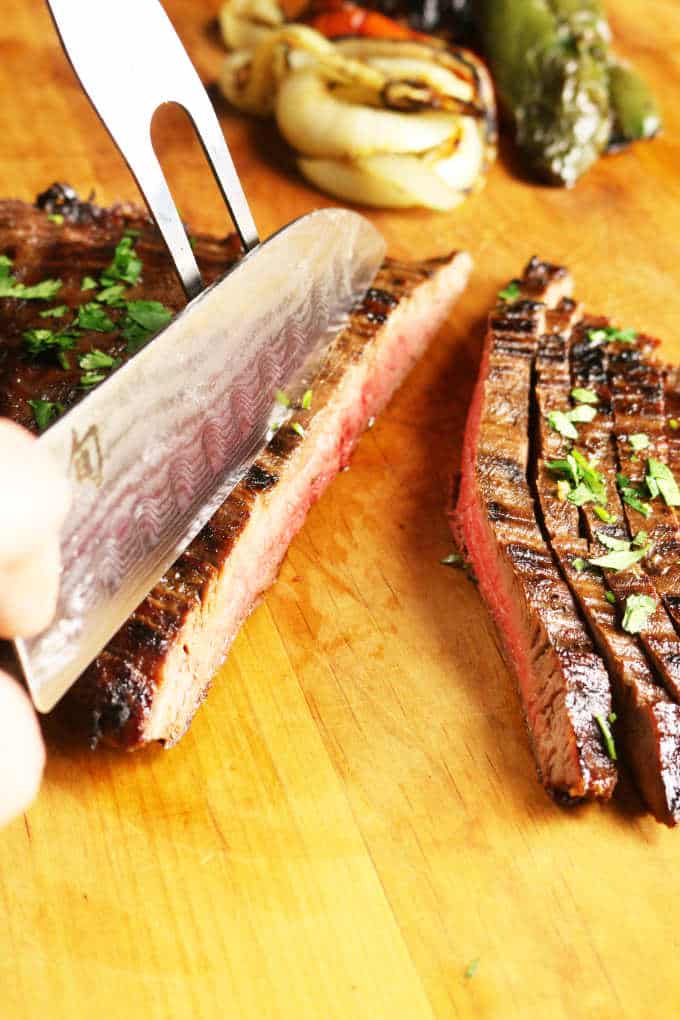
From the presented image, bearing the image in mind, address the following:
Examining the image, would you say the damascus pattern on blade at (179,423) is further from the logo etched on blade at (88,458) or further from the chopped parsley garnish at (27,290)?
the chopped parsley garnish at (27,290)

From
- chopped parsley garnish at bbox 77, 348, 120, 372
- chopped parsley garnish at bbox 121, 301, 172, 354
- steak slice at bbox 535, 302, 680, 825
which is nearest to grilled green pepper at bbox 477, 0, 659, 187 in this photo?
steak slice at bbox 535, 302, 680, 825

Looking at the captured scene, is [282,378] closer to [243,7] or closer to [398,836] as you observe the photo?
[398,836]

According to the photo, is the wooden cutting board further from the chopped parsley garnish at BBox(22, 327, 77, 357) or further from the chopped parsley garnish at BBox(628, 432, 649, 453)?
the chopped parsley garnish at BBox(22, 327, 77, 357)

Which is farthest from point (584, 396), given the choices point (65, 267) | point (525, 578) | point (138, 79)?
point (65, 267)

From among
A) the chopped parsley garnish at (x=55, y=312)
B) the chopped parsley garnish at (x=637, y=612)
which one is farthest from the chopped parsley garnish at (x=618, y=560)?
the chopped parsley garnish at (x=55, y=312)

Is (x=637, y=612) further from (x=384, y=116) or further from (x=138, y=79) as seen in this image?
(x=384, y=116)

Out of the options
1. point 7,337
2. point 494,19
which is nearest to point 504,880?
point 7,337
